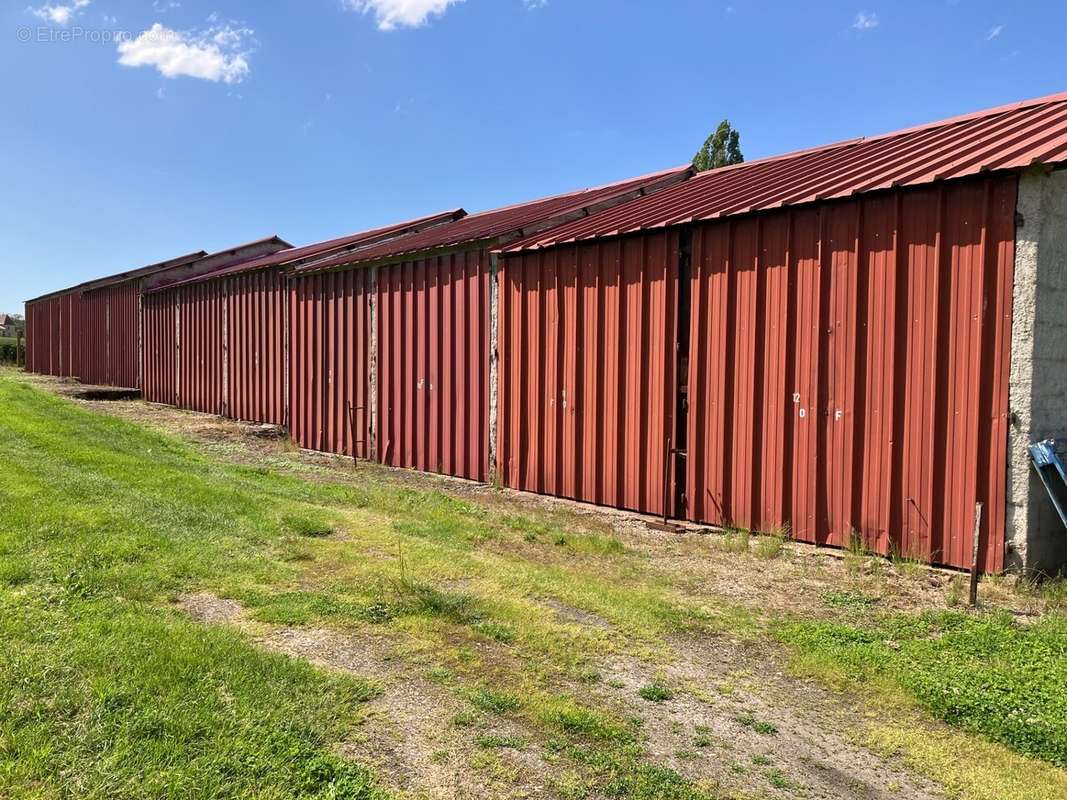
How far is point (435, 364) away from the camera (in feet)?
38.7

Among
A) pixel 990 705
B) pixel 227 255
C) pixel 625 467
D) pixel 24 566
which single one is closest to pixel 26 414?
pixel 24 566

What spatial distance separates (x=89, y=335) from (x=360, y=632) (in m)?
29.0

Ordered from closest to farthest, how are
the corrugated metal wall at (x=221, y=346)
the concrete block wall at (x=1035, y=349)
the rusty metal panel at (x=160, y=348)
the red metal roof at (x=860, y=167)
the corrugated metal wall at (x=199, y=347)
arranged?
the concrete block wall at (x=1035, y=349)
the red metal roof at (x=860, y=167)
the corrugated metal wall at (x=221, y=346)
the corrugated metal wall at (x=199, y=347)
the rusty metal panel at (x=160, y=348)

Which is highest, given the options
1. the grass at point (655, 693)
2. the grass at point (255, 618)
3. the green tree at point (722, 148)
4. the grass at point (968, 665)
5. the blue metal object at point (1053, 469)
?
the green tree at point (722, 148)

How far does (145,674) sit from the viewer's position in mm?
3387

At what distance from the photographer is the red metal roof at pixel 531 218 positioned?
11062 millimetres

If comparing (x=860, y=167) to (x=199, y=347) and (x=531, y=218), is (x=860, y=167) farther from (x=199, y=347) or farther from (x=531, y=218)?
(x=199, y=347)

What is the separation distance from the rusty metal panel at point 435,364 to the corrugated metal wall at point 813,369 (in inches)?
59.3

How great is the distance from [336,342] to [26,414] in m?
5.18

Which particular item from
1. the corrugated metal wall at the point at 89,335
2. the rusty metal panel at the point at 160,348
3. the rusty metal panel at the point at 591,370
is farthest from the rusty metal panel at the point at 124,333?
the rusty metal panel at the point at 591,370

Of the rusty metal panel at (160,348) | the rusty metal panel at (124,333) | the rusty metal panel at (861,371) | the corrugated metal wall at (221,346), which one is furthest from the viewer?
the rusty metal panel at (124,333)

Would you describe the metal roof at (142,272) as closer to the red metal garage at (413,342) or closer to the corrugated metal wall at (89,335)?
the corrugated metal wall at (89,335)

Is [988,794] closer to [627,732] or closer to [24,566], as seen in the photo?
[627,732]

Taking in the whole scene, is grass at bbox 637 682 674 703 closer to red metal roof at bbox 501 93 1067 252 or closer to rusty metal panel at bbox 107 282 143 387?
red metal roof at bbox 501 93 1067 252
